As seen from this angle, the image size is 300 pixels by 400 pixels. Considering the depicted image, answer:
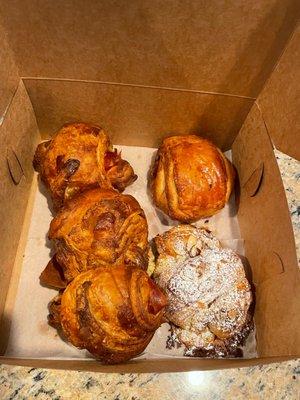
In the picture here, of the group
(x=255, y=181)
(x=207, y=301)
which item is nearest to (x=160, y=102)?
(x=255, y=181)

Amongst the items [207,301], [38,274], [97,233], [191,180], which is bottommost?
[38,274]

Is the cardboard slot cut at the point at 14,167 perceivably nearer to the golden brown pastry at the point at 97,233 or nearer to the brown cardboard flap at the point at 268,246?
the golden brown pastry at the point at 97,233

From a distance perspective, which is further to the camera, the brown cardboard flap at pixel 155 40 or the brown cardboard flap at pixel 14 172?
the brown cardboard flap at pixel 14 172

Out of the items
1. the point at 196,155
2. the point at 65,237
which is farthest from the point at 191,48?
the point at 65,237

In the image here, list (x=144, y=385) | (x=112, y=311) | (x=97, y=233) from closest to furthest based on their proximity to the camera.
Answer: (x=144, y=385) < (x=112, y=311) < (x=97, y=233)

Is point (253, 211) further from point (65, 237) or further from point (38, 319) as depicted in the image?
point (38, 319)

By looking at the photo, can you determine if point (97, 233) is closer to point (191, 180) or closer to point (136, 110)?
point (191, 180)

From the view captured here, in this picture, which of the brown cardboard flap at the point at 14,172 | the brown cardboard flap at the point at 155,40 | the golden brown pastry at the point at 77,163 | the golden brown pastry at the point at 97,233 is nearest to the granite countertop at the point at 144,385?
the golden brown pastry at the point at 97,233
